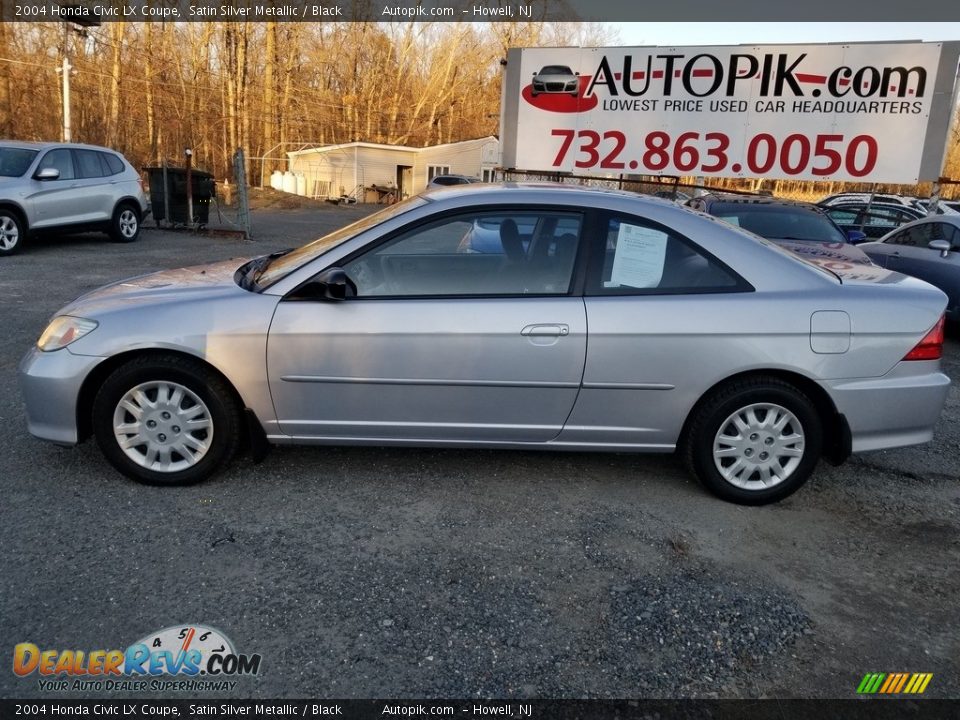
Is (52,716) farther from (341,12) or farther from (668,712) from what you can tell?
(341,12)

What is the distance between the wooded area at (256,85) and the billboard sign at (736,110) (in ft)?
60.3

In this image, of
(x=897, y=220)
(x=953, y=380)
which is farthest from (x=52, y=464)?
(x=897, y=220)

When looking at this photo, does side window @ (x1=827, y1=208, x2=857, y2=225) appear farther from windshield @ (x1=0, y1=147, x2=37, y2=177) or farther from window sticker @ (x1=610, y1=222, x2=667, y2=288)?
windshield @ (x1=0, y1=147, x2=37, y2=177)

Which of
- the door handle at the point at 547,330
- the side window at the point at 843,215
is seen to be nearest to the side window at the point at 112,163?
the door handle at the point at 547,330

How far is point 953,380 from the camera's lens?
6.29 m

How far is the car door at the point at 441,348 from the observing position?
133 inches

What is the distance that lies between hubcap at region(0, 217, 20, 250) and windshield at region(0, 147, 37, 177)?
0.72 meters

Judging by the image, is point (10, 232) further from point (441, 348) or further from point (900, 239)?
point (900, 239)

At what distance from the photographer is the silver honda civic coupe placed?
339cm

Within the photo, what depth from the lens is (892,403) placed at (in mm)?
3508

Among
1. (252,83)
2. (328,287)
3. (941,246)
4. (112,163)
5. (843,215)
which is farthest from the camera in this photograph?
(252,83)

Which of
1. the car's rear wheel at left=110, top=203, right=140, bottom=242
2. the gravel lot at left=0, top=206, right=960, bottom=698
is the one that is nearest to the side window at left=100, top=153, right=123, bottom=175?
the car's rear wheel at left=110, top=203, right=140, bottom=242

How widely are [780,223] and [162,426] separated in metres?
Result: 6.98

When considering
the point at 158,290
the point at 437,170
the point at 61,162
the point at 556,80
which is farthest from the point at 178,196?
the point at 437,170
